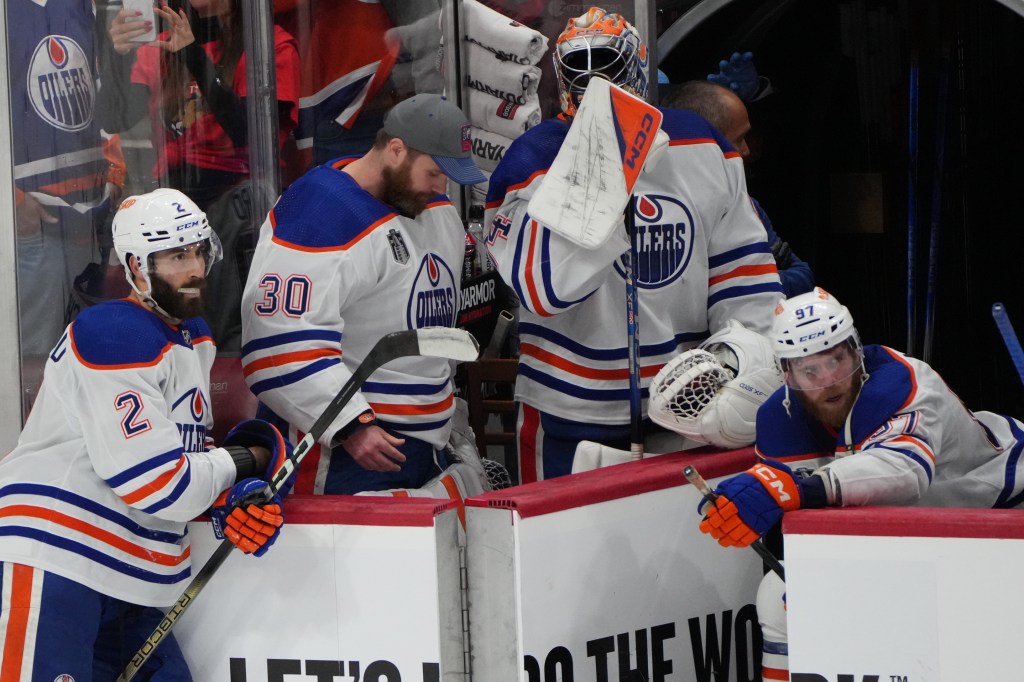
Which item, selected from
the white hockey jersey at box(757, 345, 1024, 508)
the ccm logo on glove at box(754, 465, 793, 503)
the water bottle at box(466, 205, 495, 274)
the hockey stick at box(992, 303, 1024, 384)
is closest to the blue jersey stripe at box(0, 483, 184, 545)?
the ccm logo on glove at box(754, 465, 793, 503)

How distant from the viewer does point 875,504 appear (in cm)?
285

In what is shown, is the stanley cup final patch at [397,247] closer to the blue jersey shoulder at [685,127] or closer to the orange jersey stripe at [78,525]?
the blue jersey shoulder at [685,127]

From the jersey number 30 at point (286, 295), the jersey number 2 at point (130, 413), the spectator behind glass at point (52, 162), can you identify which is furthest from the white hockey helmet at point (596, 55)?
the jersey number 2 at point (130, 413)

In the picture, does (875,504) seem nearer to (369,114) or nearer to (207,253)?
(207,253)

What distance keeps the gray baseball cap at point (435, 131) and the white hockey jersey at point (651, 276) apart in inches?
5.0

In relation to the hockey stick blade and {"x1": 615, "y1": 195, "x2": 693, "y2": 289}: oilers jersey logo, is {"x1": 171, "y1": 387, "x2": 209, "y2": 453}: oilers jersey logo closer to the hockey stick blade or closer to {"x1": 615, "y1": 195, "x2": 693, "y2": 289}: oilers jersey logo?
the hockey stick blade

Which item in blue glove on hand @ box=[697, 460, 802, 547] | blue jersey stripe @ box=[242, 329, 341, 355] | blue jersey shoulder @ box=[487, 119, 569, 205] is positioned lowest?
blue glove on hand @ box=[697, 460, 802, 547]

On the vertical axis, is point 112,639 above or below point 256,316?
below

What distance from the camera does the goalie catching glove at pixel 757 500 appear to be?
2.74 metres

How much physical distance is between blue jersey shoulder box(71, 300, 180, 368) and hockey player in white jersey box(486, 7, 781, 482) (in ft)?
2.85

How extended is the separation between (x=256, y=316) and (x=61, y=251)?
20.9 inches

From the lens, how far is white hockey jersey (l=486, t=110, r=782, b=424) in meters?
3.40

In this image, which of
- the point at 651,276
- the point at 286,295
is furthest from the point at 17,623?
the point at 651,276

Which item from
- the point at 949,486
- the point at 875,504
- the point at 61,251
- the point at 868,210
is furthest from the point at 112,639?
the point at 868,210
